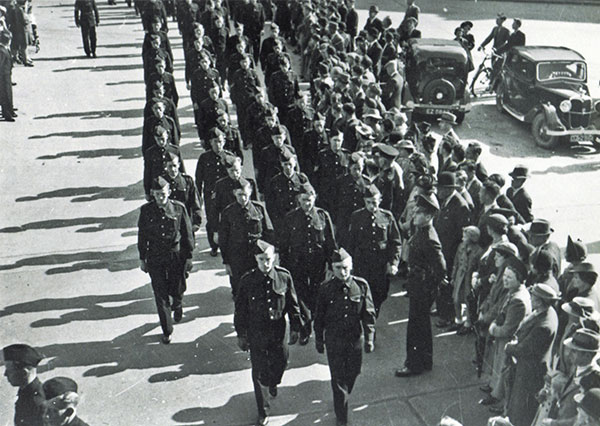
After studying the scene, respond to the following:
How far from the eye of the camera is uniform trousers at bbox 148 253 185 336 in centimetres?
802

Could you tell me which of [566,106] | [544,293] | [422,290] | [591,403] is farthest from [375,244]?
[566,106]

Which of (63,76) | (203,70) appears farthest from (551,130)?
(63,76)

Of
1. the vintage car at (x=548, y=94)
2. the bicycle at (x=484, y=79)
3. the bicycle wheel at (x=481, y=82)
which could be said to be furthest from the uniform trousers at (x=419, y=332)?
the bicycle wheel at (x=481, y=82)

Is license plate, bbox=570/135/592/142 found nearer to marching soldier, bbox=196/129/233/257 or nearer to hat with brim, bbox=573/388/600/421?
marching soldier, bbox=196/129/233/257

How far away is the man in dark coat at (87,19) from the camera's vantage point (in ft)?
60.7

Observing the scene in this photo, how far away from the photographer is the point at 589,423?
4.88m

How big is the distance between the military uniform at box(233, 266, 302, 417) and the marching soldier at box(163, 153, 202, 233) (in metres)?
2.44

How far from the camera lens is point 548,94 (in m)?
14.6

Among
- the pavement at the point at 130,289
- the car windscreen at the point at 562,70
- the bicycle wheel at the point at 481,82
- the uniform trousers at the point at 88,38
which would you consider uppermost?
the uniform trousers at the point at 88,38

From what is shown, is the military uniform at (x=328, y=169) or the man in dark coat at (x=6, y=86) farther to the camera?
the man in dark coat at (x=6, y=86)

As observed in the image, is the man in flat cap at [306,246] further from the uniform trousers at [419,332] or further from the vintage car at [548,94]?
the vintage car at [548,94]

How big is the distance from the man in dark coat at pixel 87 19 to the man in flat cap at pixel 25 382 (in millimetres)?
14616

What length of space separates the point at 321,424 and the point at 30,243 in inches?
218

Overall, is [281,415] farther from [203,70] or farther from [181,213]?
[203,70]
